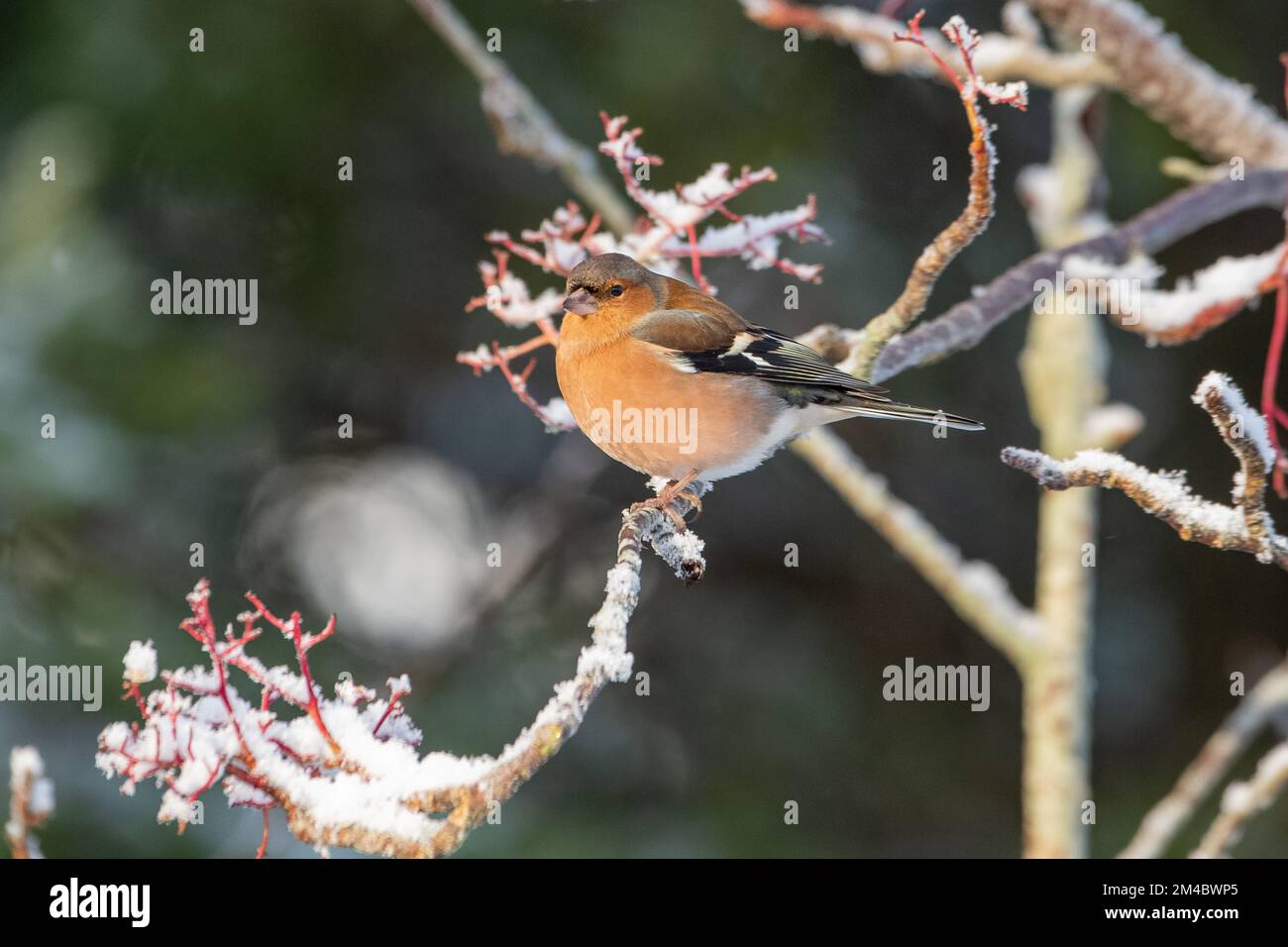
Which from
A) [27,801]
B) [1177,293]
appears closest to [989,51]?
[1177,293]

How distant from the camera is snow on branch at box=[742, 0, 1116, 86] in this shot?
2406 millimetres

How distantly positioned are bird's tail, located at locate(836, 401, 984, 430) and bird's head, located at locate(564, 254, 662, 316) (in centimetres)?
36

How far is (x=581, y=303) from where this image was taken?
179 cm

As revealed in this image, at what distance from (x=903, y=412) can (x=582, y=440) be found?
2153mm

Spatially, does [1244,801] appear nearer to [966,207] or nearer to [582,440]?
[966,207]

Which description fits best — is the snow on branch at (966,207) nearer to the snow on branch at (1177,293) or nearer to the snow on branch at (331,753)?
the snow on branch at (1177,293)

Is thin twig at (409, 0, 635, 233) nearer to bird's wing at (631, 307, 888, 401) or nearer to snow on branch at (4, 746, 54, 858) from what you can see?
bird's wing at (631, 307, 888, 401)

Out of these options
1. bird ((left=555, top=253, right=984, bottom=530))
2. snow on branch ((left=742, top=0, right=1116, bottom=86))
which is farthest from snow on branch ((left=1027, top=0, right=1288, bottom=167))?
bird ((left=555, top=253, right=984, bottom=530))

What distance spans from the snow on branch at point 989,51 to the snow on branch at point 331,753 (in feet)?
4.92

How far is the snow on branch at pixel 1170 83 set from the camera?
220 cm

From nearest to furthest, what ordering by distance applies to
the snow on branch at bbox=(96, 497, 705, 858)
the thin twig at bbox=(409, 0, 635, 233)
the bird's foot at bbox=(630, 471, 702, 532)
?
the snow on branch at bbox=(96, 497, 705, 858)
the bird's foot at bbox=(630, 471, 702, 532)
the thin twig at bbox=(409, 0, 635, 233)

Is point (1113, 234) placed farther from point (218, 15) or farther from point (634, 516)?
point (218, 15)

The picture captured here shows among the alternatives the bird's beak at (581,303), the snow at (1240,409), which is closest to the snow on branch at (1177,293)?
the snow at (1240,409)

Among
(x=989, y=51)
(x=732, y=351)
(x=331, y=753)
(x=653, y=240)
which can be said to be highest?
(x=989, y=51)
